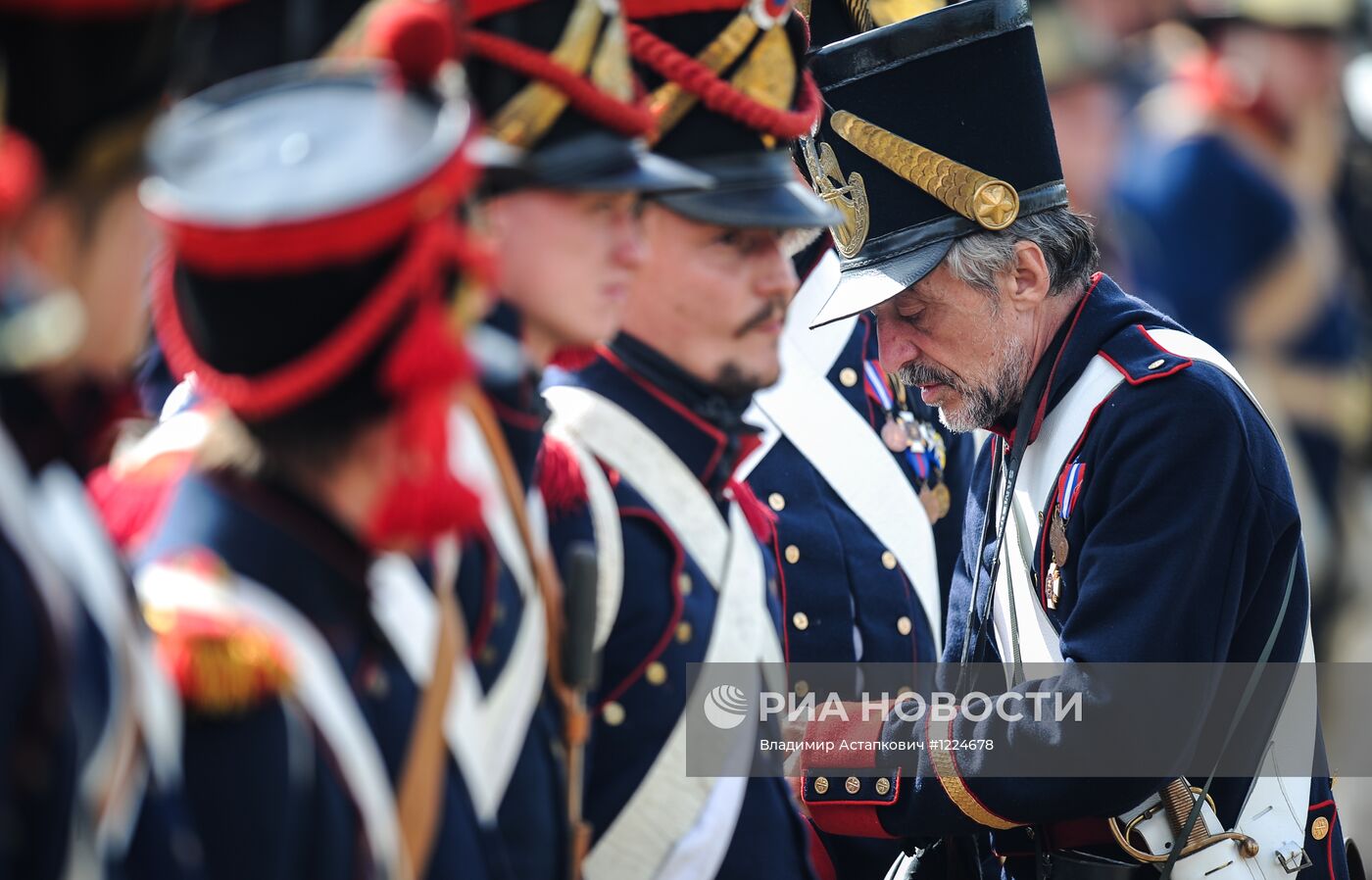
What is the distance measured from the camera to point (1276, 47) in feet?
21.4

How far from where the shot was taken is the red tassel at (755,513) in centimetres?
352

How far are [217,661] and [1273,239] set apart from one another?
5.16m

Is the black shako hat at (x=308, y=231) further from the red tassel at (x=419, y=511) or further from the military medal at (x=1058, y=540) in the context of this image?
the military medal at (x=1058, y=540)

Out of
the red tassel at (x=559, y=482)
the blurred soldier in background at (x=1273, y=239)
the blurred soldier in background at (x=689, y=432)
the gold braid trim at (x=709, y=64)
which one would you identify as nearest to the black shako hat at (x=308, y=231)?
the red tassel at (x=559, y=482)

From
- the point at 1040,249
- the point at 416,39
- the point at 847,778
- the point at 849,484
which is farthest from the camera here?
the point at 849,484

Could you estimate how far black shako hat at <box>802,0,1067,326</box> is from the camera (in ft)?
12.3

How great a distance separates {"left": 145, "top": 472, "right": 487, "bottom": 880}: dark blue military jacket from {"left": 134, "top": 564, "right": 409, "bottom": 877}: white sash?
0.02 m

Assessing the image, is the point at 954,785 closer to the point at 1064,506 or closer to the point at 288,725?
the point at 1064,506

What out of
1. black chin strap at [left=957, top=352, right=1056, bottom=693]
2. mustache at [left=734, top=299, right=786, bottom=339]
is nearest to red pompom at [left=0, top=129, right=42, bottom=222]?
mustache at [left=734, top=299, right=786, bottom=339]

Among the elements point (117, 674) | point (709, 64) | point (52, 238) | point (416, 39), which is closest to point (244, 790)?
point (117, 674)

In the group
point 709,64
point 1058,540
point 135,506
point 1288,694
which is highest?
point 709,64

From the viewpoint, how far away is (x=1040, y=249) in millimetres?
3680

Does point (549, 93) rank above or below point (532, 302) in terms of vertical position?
above

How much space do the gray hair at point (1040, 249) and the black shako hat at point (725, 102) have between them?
604 mm
